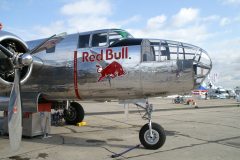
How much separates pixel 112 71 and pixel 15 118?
9.61 ft

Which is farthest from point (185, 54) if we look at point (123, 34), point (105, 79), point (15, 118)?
point (15, 118)

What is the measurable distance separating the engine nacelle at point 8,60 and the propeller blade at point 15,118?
0.44 meters

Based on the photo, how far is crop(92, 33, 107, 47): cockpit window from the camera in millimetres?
9328

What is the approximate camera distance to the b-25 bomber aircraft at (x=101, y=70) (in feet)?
27.2

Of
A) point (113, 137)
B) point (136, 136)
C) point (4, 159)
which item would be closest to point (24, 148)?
point (4, 159)

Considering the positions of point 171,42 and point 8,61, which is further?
point 171,42

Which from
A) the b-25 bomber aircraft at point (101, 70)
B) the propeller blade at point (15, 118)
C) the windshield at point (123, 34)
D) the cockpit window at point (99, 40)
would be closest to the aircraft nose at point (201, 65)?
the b-25 bomber aircraft at point (101, 70)

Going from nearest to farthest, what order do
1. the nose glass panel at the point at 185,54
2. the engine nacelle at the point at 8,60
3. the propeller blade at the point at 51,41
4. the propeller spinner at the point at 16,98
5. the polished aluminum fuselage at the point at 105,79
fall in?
the propeller spinner at the point at 16,98 < the engine nacelle at the point at 8,60 < the polished aluminum fuselage at the point at 105,79 < the nose glass panel at the point at 185,54 < the propeller blade at the point at 51,41

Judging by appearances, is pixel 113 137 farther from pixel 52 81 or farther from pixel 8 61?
pixel 8 61

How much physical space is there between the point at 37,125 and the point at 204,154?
5.66 meters

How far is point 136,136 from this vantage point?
35.5 ft

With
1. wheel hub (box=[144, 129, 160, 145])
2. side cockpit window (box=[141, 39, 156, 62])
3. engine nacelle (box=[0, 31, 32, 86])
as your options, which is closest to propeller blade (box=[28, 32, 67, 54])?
engine nacelle (box=[0, 31, 32, 86])

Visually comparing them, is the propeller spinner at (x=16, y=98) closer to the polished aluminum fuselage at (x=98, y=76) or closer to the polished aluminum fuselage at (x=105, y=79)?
the polished aluminum fuselage at (x=98, y=76)

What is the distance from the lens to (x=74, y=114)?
14.3 meters
